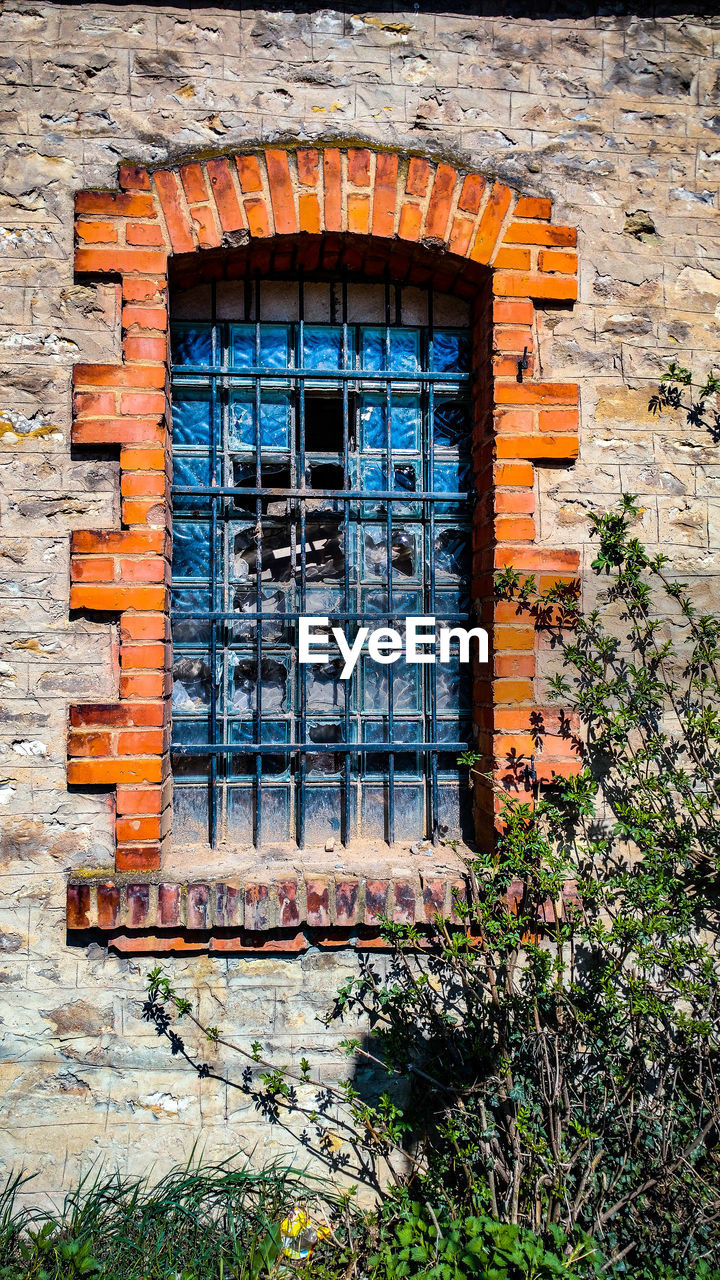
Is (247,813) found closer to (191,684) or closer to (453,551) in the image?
(191,684)

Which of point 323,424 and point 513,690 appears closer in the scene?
point 513,690

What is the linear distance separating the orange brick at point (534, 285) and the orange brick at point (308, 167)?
707mm

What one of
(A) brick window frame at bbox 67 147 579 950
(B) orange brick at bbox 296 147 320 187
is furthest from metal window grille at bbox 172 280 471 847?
(B) orange brick at bbox 296 147 320 187

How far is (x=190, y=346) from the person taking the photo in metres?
2.84

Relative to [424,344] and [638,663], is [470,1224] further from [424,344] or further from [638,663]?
[424,344]

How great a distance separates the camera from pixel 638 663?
2752 mm

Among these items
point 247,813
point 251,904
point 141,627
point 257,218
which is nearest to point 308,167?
point 257,218

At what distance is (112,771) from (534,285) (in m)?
2.24

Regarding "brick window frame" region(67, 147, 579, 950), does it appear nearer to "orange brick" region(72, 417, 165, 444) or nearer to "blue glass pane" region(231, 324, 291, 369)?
"orange brick" region(72, 417, 165, 444)

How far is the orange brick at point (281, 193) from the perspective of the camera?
2605mm

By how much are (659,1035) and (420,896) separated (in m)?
0.94

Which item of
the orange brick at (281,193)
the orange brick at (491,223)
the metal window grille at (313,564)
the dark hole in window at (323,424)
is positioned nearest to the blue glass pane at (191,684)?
the metal window grille at (313,564)

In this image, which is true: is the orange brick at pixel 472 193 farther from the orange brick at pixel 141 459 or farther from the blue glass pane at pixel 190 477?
the orange brick at pixel 141 459

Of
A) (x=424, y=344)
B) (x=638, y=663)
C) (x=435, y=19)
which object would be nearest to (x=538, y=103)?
(x=435, y=19)
